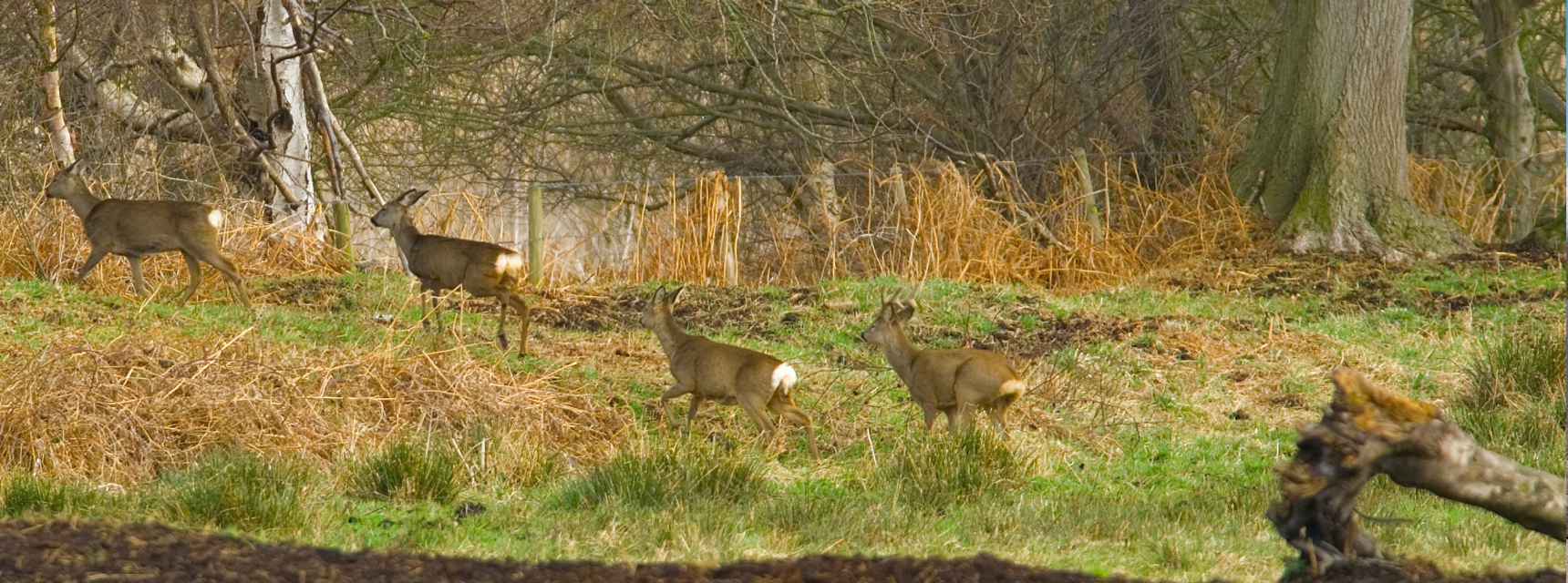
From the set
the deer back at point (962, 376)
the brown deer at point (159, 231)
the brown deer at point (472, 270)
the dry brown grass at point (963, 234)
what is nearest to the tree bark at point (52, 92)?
the brown deer at point (159, 231)

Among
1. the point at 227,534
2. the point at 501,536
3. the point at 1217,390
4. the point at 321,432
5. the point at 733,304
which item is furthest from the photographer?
the point at 733,304

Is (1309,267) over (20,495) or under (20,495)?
over

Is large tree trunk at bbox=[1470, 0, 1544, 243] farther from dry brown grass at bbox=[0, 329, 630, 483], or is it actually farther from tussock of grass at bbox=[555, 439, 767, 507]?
tussock of grass at bbox=[555, 439, 767, 507]

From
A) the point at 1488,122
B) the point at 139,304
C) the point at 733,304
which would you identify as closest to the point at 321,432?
the point at 139,304

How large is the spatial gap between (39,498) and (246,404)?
63.2 inches

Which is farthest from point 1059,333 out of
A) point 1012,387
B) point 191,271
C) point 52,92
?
point 52,92

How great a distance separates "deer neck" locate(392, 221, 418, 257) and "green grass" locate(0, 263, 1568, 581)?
50cm

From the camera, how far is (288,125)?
14.1 meters

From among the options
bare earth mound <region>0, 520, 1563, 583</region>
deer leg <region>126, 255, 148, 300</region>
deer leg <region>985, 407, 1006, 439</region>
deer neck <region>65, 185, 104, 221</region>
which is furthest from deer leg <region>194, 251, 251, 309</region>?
bare earth mound <region>0, 520, 1563, 583</region>

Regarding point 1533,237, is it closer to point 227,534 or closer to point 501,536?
point 501,536

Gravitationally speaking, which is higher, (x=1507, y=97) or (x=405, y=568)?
(x=1507, y=97)

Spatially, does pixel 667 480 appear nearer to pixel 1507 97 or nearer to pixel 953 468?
pixel 953 468

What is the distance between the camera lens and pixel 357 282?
12391 millimetres

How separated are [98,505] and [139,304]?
4.99 metres
